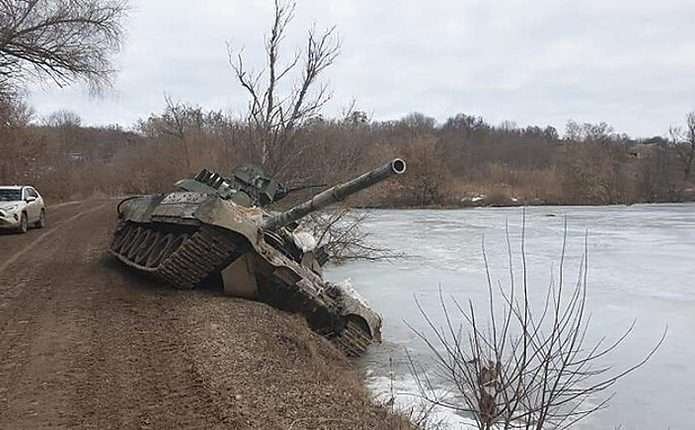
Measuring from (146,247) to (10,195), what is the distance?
8997 millimetres

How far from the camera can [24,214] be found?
1819 cm

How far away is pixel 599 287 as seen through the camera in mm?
15227

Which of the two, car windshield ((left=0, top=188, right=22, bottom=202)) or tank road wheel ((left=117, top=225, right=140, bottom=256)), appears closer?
tank road wheel ((left=117, top=225, right=140, bottom=256))

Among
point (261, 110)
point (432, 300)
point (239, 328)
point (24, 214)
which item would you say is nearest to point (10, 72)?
point (24, 214)

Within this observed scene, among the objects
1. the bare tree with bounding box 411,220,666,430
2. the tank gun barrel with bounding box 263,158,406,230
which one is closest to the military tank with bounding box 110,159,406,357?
the tank gun barrel with bounding box 263,158,406,230

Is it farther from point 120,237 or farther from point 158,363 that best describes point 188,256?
→ point 120,237

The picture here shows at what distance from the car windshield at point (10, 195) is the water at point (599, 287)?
8358mm

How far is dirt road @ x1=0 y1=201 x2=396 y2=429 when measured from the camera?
5.33m

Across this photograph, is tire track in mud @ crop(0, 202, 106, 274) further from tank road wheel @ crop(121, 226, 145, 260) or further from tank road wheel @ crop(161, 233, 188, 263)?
tank road wheel @ crop(161, 233, 188, 263)

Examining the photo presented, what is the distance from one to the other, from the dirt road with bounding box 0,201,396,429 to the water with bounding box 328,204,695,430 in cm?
168

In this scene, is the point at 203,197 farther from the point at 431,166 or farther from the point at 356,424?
the point at 431,166

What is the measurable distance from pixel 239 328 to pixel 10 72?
14.9 metres

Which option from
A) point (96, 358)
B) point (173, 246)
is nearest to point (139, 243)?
point (173, 246)

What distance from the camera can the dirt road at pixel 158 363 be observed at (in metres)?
5.33
